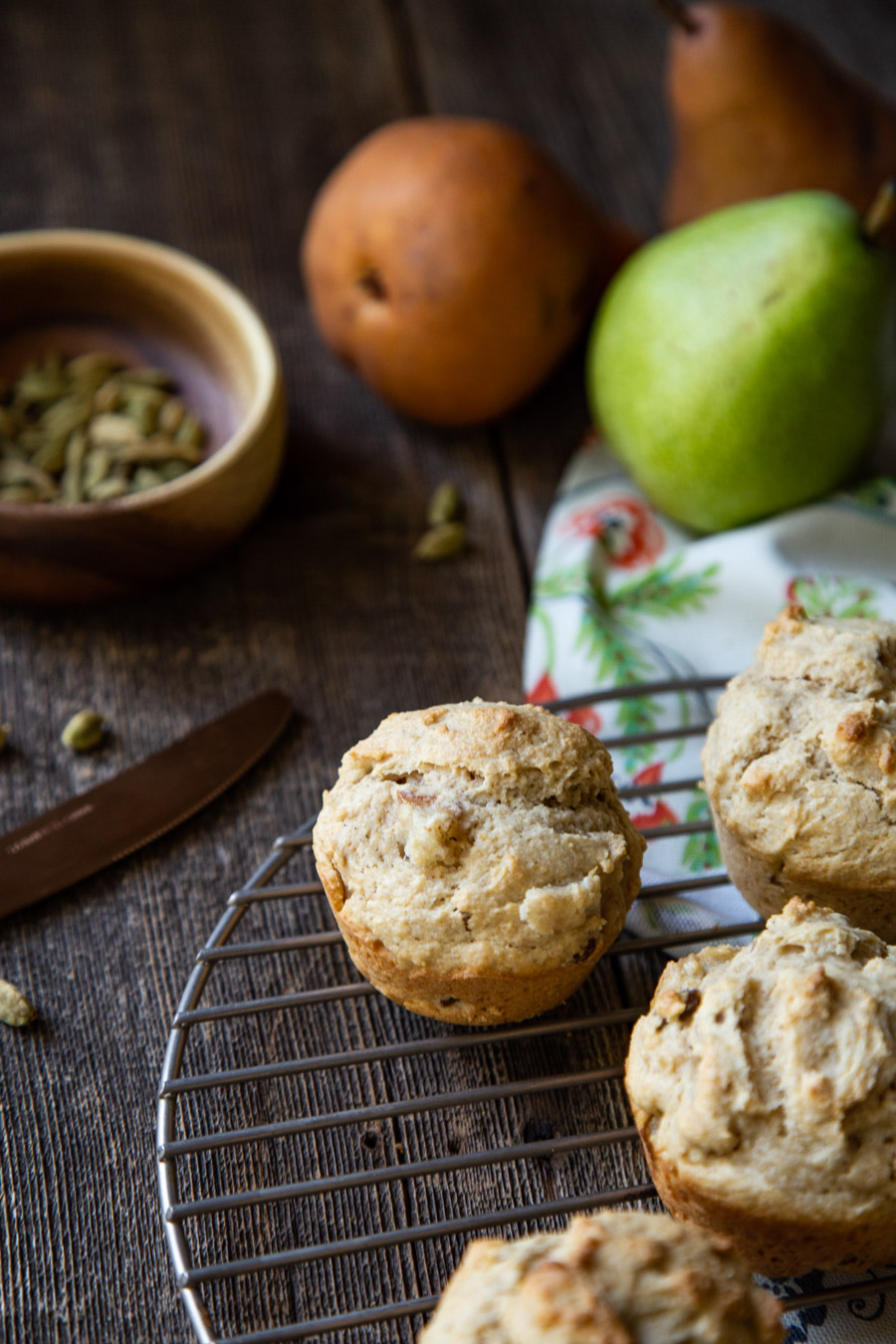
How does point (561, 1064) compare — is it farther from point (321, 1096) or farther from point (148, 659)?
point (148, 659)

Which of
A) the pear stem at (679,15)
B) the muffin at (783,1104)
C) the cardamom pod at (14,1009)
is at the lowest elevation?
the cardamom pod at (14,1009)

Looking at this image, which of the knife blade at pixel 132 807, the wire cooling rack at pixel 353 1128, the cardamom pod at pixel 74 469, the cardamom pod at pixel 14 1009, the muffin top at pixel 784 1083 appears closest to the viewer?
the muffin top at pixel 784 1083

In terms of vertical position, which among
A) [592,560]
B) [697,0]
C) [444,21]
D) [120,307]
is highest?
[697,0]

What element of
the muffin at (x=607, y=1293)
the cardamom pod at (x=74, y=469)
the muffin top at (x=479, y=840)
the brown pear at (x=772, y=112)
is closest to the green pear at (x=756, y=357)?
the brown pear at (x=772, y=112)

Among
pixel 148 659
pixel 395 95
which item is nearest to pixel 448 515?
pixel 148 659

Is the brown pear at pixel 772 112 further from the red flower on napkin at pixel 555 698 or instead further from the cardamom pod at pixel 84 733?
the cardamom pod at pixel 84 733

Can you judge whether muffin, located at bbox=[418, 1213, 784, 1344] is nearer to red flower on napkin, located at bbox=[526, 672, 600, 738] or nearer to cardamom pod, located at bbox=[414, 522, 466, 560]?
red flower on napkin, located at bbox=[526, 672, 600, 738]

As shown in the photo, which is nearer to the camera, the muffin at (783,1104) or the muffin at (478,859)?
the muffin at (783,1104)
